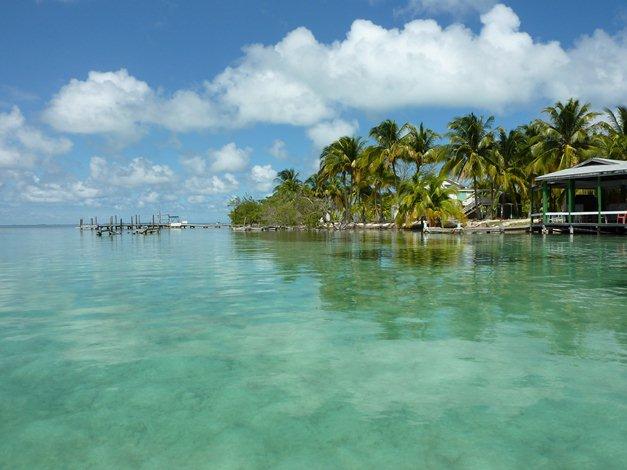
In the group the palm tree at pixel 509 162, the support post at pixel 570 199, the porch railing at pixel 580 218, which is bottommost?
the porch railing at pixel 580 218

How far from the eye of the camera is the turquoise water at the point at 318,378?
13.0 ft

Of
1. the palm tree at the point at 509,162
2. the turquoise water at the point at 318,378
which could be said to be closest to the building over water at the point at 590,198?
the palm tree at the point at 509,162

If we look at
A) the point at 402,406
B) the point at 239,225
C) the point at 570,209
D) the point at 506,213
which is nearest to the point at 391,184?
the point at 506,213

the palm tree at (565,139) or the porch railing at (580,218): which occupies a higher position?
the palm tree at (565,139)

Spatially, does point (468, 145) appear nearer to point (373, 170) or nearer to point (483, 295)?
point (373, 170)

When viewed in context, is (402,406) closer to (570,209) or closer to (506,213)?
(570,209)

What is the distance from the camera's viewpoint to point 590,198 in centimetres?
3988

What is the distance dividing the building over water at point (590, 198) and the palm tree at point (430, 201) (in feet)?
27.5

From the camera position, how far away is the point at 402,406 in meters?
4.80

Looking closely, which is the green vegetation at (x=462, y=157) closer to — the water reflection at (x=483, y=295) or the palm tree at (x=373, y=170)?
the palm tree at (x=373, y=170)

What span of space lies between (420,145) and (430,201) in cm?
1025

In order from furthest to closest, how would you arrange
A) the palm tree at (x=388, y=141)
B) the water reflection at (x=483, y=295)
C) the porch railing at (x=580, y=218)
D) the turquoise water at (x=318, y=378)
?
the palm tree at (x=388, y=141) → the porch railing at (x=580, y=218) → the water reflection at (x=483, y=295) → the turquoise water at (x=318, y=378)

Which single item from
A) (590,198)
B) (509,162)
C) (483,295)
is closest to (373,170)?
(509,162)

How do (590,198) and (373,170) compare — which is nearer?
(590,198)
